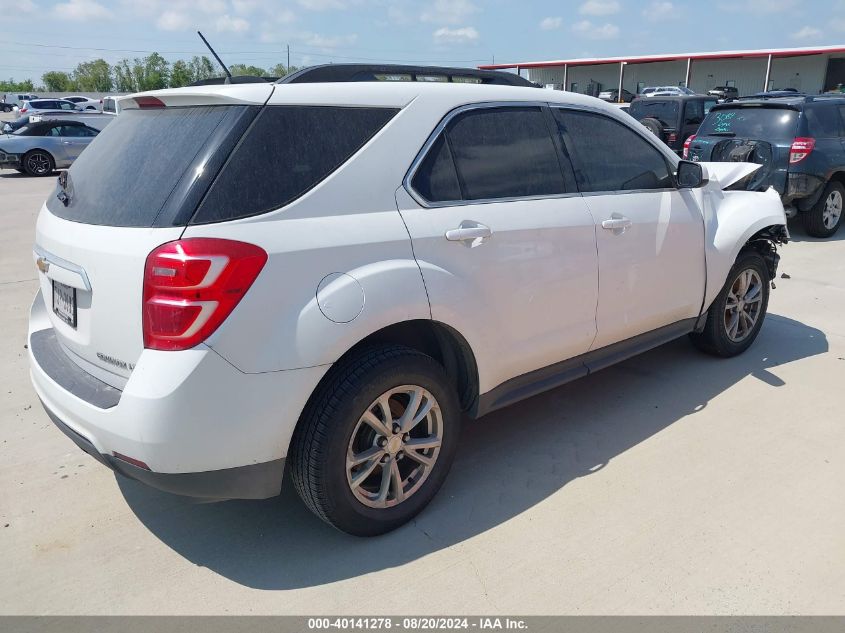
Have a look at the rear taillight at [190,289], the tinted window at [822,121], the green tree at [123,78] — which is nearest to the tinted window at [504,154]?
the rear taillight at [190,289]

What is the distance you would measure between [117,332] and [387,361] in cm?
100

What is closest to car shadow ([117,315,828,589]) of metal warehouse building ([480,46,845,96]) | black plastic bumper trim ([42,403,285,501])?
black plastic bumper trim ([42,403,285,501])

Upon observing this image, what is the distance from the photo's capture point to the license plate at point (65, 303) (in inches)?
105

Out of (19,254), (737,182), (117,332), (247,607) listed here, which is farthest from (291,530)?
(19,254)

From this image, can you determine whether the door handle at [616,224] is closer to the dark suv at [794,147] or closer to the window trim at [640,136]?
the window trim at [640,136]

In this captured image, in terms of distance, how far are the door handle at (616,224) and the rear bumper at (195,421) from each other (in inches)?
72.3

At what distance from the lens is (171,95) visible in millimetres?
2664

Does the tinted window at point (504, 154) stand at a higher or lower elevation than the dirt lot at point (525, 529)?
higher

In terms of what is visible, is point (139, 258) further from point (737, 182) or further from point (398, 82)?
point (737, 182)

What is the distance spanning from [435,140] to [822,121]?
8198 mm

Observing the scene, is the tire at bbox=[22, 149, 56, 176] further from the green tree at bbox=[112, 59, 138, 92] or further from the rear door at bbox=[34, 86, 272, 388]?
the green tree at bbox=[112, 59, 138, 92]

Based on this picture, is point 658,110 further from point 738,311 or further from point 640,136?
point 640,136

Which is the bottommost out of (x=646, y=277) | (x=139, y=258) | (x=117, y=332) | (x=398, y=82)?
(x=646, y=277)

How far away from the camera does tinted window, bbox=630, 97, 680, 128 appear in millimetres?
15117
